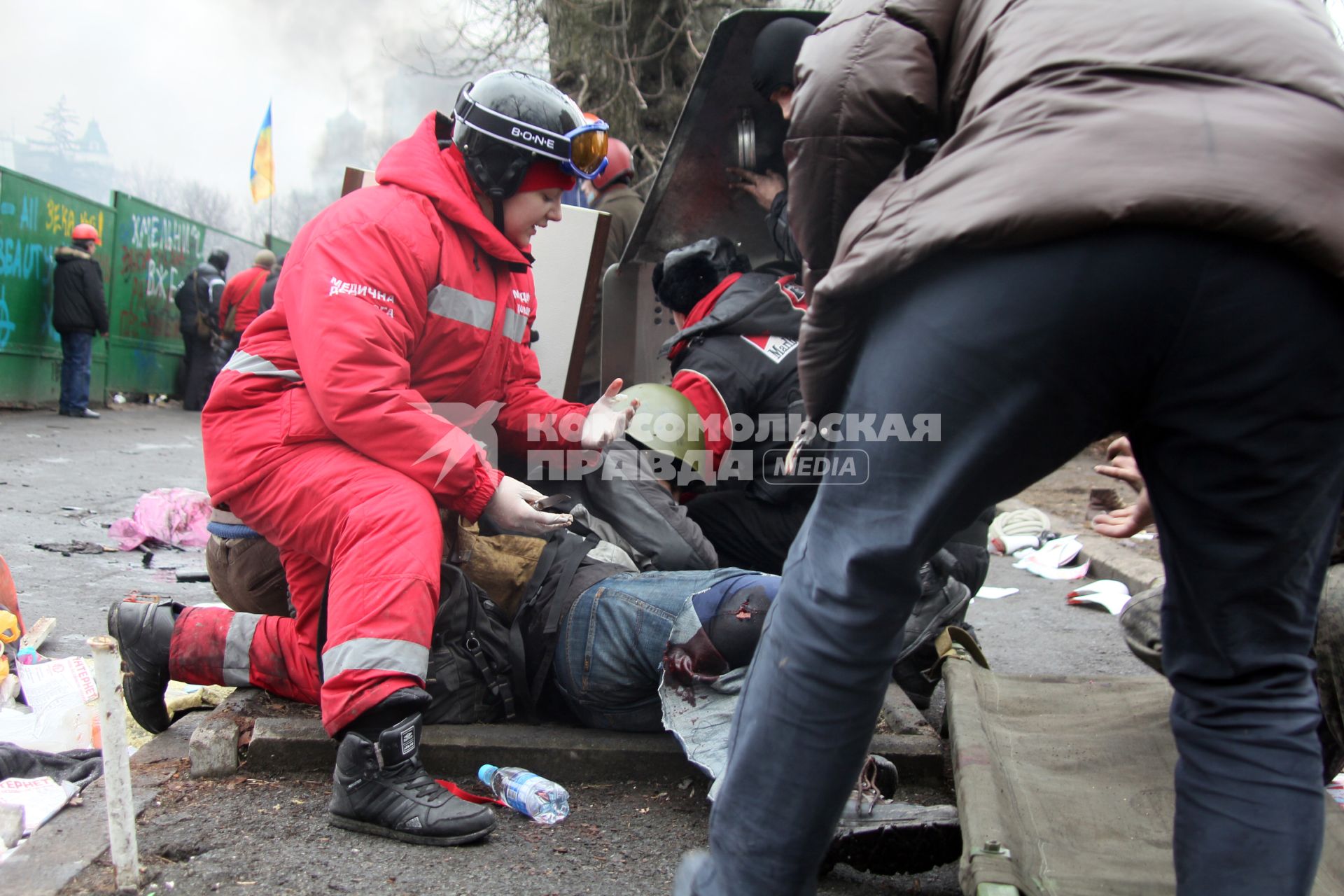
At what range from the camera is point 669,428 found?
327cm

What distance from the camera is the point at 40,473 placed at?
7.04 meters

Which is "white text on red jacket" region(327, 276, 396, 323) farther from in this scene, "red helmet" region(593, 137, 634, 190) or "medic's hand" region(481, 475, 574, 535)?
"red helmet" region(593, 137, 634, 190)

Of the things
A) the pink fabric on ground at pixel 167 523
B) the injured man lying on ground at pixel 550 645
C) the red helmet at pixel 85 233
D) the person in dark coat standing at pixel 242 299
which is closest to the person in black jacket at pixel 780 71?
the injured man lying on ground at pixel 550 645

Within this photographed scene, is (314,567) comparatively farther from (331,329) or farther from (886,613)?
(886,613)

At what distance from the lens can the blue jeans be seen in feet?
7.79

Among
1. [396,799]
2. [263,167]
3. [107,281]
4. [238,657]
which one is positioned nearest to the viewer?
[396,799]

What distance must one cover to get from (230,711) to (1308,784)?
6.95ft

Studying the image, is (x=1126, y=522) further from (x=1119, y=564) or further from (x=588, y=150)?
(x=1119, y=564)

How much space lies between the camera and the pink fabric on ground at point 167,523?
16.6ft

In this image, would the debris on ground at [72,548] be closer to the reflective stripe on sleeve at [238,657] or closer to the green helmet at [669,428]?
the reflective stripe on sleeve at [238,657]

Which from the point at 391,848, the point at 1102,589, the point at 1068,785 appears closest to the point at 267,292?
the point at 1102,589

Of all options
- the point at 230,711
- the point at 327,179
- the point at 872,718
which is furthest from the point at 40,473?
the point at 327,179

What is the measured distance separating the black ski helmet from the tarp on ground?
1.59m

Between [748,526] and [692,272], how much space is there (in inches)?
39.0
